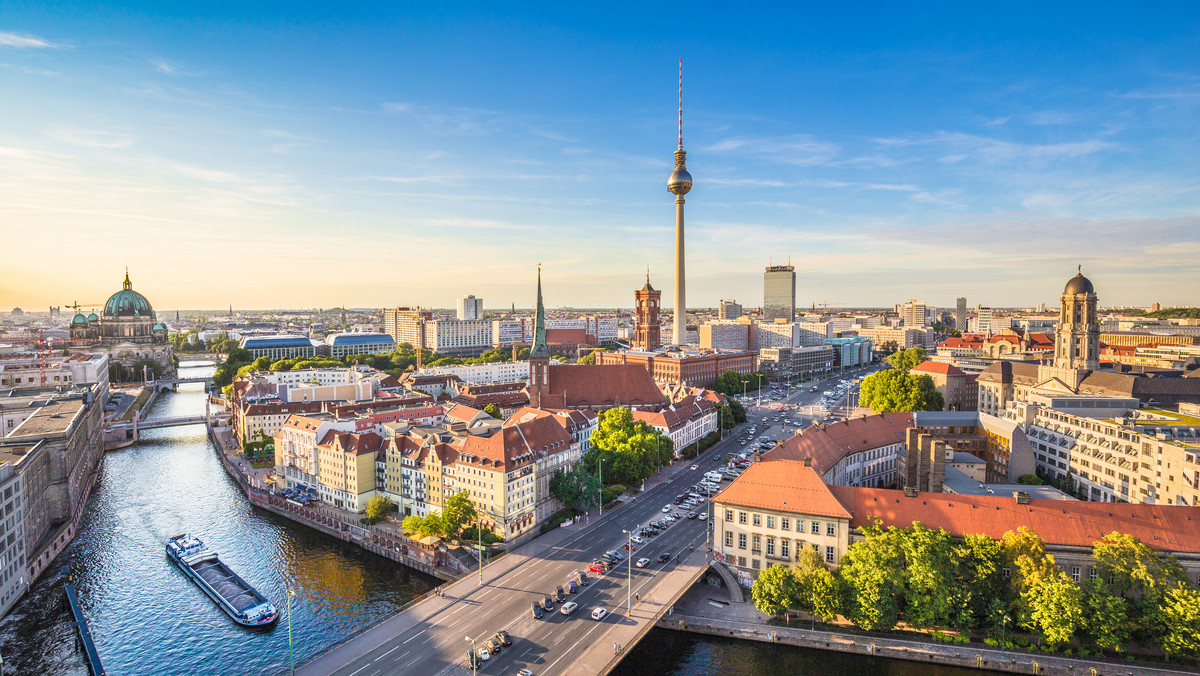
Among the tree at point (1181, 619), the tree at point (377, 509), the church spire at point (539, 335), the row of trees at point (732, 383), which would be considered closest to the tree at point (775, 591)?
the tree at point (1181, 619)

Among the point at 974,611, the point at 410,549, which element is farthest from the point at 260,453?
the point at 974,611

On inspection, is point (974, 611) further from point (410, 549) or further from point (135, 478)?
point (135, 478)

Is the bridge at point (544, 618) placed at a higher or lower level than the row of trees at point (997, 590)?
lower

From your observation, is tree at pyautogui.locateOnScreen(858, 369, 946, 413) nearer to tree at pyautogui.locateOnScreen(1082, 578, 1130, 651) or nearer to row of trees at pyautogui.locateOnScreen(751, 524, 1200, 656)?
row of trees at pyautogui.locateOnScreen(751, 524, 1200, 656)

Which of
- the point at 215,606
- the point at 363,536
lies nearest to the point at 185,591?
the point at 215,606

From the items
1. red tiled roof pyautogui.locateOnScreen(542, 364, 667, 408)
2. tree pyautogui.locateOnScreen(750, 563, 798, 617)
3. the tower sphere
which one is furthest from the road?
the tower sphere

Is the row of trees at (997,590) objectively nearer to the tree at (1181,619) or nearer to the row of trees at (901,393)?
the tree at (1181,619)
